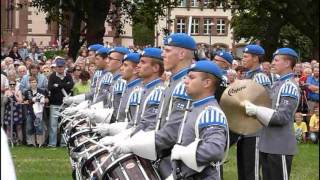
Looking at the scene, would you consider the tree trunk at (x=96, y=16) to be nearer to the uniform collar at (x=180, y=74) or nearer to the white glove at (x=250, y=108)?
the white glove at (x=250, y=108)

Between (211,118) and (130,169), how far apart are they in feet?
2.26

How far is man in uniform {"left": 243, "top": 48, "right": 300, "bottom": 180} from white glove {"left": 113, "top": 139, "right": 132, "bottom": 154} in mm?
2279

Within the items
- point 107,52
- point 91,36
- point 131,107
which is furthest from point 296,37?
point 131,107

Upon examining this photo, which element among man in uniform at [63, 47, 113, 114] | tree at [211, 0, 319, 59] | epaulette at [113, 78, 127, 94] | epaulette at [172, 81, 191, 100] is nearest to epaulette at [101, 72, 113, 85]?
man in uniform at [63, 47, 113, 114]

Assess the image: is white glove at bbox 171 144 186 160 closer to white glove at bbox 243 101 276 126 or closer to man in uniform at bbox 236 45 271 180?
white glove at bbox 243 101 276 126

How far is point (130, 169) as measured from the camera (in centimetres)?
599

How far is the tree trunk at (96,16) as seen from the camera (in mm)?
29141

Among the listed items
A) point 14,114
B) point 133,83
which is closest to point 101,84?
point 133,83

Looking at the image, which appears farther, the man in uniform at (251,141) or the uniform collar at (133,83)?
the man in uniform at (251,141)

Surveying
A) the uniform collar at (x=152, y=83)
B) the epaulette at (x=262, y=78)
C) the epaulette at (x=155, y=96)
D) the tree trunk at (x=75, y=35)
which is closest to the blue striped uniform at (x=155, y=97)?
the epaulette at (x=155, y=96)

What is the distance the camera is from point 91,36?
29.0 m

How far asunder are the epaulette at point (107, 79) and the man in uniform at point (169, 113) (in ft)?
15.2

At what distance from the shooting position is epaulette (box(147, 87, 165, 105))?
281 inches

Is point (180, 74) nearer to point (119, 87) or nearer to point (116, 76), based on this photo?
point (119, 87)
